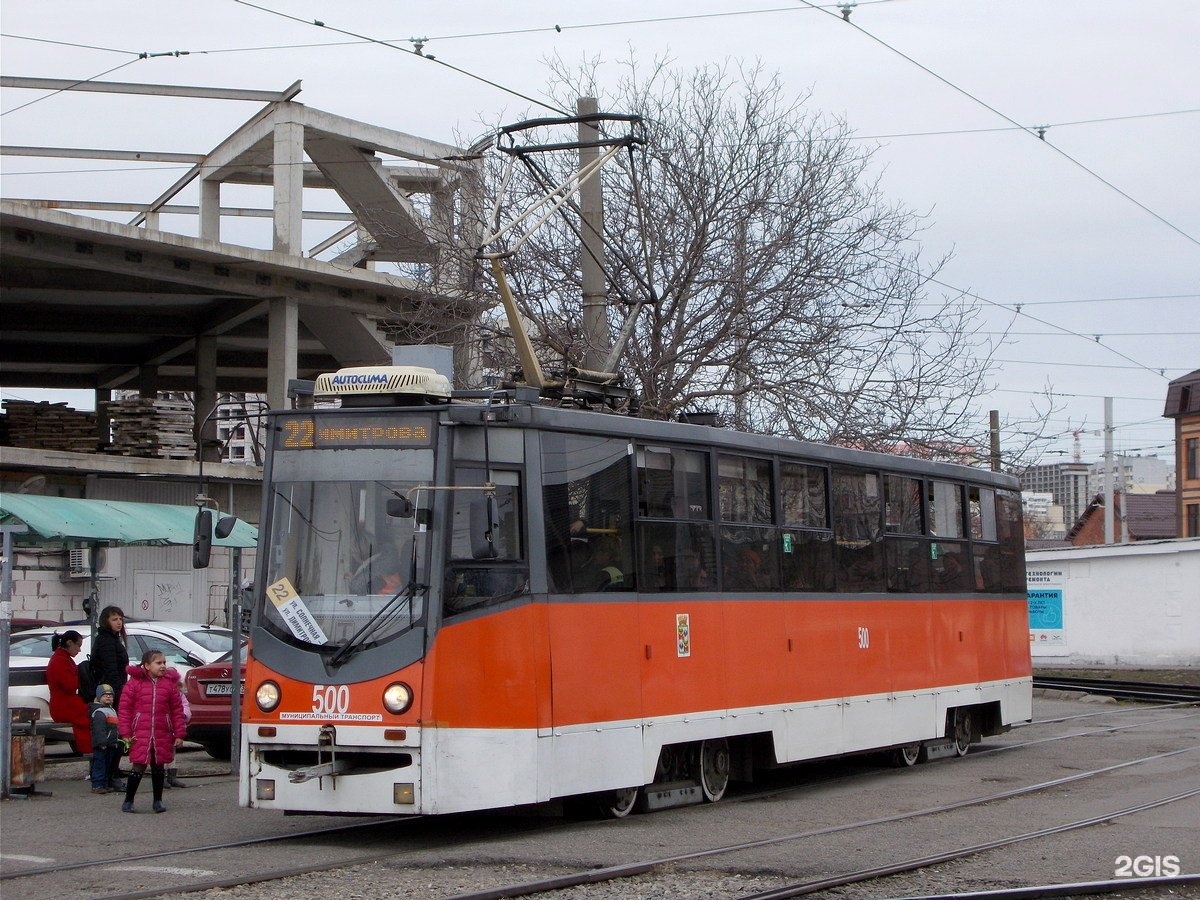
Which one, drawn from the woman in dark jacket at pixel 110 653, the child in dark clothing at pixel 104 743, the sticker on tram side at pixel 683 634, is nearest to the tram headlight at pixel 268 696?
the sticker on tram side at pixel 683 634

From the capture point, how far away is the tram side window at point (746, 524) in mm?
13031

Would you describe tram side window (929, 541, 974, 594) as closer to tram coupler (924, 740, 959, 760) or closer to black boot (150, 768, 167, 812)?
tram coupler (924, 740, 959, 760)

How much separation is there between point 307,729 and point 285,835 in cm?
127

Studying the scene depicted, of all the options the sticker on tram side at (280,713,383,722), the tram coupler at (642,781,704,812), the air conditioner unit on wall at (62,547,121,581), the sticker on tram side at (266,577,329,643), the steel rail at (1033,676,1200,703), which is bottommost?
the steel rail at (1033,676,1200,703)

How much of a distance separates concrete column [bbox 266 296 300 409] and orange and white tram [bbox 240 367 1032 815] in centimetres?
1937

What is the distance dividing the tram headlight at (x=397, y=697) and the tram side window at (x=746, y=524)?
3521 millimetres

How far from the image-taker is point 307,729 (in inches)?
415

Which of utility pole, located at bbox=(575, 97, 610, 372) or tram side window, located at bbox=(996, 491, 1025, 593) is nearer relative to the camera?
utility pole, located at bbox=(575, 97, 610, 372)

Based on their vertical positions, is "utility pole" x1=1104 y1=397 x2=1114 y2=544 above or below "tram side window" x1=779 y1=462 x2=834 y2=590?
above

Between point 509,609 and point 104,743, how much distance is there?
5633 millimetres

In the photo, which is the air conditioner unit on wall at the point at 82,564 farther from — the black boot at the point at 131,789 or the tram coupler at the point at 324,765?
the tram coupler at the point at 324,765

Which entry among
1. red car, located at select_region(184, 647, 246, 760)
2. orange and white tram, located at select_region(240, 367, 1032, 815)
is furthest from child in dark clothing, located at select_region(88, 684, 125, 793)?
orange and white tram, located at select_region(240, 367, 1032, 815)

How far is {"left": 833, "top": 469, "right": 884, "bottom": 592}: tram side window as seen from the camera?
15.0 m

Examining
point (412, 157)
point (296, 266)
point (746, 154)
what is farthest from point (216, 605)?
point (746, 154)
